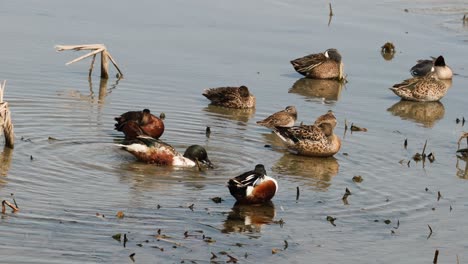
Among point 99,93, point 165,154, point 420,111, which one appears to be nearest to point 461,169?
point 165,154

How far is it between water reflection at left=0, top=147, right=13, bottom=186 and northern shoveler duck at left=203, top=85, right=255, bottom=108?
17.2ft

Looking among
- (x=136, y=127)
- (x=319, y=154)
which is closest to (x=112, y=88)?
(x=136, y=127)

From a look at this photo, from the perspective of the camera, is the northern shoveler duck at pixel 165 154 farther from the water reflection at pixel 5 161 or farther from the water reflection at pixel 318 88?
the water reflection at pixel 318 88

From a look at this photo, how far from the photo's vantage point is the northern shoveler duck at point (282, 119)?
17281mm

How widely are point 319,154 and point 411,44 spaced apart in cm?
1114

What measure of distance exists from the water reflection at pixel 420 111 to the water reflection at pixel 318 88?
1283 mm

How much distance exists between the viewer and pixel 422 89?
20750 millimetres

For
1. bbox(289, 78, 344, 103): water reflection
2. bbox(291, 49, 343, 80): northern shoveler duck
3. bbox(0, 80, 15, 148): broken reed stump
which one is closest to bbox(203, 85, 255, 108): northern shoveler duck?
bbox(289, 78, 344, 103): water reflection

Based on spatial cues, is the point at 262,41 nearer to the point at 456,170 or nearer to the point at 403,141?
the point at 403,141

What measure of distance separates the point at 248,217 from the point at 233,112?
22.2ft

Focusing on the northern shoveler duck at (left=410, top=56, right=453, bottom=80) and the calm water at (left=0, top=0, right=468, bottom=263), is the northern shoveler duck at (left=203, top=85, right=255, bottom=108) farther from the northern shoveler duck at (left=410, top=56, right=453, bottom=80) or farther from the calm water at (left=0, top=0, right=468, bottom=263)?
the northern shoveler duck at (left=410, top=56, right=453, bottom=80)

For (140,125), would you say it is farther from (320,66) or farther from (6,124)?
(320,66)

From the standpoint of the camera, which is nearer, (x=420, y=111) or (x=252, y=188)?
(x=252, y=188)

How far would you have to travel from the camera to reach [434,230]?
1207 cm
